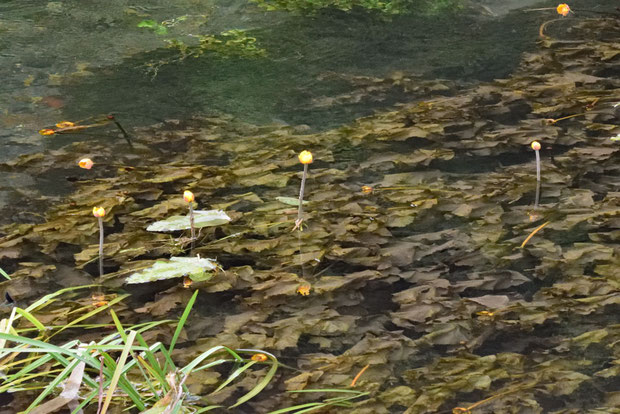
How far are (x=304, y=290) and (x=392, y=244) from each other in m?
0.39

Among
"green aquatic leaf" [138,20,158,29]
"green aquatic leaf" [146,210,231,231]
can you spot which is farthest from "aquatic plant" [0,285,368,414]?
"green aquatic leaf" [138,20,158,29]

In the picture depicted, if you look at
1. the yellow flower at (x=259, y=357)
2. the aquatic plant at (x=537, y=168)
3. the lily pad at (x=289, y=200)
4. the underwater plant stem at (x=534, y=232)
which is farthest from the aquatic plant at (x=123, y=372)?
the aquatic plant at (x=537, y=168)

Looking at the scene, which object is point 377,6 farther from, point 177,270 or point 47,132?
point 177,270

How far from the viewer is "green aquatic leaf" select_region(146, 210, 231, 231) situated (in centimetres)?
242

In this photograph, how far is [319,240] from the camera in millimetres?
2420

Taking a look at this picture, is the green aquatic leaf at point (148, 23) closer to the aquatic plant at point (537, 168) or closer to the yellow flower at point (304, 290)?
the aquatic plant at point (537, 168)

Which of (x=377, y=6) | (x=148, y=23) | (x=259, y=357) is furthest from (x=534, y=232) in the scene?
(x=148, y=23)

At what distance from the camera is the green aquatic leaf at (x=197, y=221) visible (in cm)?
242

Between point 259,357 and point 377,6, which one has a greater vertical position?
point 377,6

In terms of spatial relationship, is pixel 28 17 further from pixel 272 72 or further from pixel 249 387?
pixel 249 387

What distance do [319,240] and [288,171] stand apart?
56 cm

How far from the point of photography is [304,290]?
2.16m

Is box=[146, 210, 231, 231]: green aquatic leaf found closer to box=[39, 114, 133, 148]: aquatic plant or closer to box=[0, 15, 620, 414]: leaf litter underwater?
box=[0, 15, 620, 414]: leaf litter underwater

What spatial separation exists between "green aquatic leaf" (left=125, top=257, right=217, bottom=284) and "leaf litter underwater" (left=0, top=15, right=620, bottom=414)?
3 cm
